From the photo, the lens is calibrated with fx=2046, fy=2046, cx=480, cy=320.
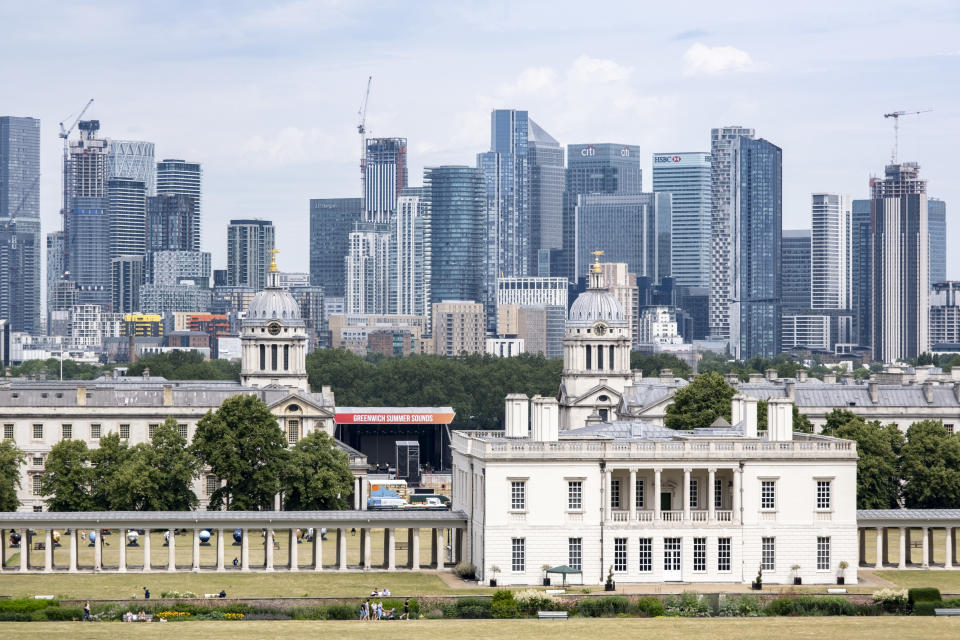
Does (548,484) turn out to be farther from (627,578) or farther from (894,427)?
(894,427)

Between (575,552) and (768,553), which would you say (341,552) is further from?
(768,553)

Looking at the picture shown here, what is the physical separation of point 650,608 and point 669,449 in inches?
571

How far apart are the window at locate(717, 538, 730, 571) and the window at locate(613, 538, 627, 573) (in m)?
4.67

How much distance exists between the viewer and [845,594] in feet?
301

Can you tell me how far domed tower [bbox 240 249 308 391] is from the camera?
184250mm

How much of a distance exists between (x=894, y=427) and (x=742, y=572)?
34.8m

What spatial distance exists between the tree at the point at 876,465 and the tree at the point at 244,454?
3522 centimetres

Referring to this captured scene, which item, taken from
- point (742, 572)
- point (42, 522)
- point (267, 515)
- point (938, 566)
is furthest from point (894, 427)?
point (42, 522)

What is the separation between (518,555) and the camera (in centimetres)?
9906

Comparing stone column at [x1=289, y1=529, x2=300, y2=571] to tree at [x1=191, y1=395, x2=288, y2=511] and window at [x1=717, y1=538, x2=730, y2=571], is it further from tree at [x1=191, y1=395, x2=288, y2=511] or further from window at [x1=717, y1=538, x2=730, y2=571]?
window at [x1=717, y1=538, x2=730, y2=571]

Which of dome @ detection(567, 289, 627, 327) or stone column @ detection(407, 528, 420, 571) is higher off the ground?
dome @ detection(567, 289, 627, 327)

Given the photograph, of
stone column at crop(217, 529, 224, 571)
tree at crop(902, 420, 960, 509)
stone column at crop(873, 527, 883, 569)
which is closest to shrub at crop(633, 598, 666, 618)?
stone column at crop(873, 527, 883, 569)

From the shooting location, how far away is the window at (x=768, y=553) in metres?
100

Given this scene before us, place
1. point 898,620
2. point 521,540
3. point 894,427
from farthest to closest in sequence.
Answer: point 894,427 < point 521,540 < point 898,620
